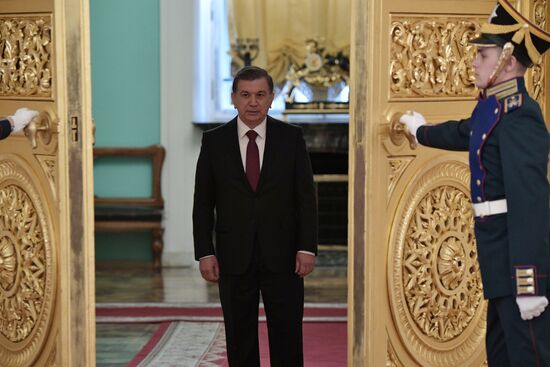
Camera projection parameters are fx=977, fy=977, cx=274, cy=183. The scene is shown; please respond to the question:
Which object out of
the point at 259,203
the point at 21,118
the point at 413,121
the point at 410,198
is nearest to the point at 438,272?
the point at 410,198

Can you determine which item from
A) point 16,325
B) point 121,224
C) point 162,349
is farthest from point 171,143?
point 16,325

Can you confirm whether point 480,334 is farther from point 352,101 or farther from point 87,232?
point 87,232

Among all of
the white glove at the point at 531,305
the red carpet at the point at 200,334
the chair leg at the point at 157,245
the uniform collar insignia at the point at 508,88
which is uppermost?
the uniform collar insignia at the point at 508,88

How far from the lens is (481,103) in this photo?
3025 mm

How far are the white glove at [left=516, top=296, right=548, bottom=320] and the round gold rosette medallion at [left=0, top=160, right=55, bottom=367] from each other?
1.85m

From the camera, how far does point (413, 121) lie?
3506 millimetres

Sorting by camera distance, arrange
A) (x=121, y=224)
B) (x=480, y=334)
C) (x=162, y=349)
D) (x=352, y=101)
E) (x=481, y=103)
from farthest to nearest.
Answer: (x=121, y=224), (x=162, y=349), (x=480, y=334), (x=352, y=101), (x=481, y=103)

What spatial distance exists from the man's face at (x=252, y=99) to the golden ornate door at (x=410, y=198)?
35 cm

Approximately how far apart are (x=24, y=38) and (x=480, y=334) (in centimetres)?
214

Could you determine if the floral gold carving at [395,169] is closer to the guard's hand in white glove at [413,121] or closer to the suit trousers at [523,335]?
the guard's hand in white glove at [413,121]

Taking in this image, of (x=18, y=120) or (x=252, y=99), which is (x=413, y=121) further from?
(x=18, y=120)

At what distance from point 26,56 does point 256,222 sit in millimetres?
1112

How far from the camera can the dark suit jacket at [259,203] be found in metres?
3.70

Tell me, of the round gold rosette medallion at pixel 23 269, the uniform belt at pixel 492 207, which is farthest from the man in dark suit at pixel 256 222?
the uniform belt at pixel 492 207
